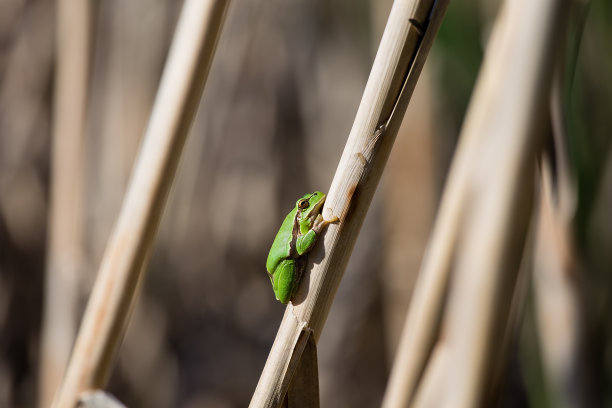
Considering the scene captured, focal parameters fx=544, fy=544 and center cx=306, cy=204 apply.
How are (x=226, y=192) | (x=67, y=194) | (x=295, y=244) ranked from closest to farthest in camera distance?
(x=295, y=244)
(x=67, y=194)
(x=226, y=192)

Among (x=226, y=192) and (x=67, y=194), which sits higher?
(x=226, y=192)

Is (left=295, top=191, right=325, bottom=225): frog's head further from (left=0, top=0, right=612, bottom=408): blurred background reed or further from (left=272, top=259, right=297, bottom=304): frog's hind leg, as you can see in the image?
(left=0, top=0, right=612, bottom=408): blurred background reed

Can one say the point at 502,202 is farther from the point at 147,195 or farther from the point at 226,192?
the point at 226,192

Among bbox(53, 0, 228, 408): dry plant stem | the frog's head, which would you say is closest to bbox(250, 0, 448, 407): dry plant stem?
the frog's head

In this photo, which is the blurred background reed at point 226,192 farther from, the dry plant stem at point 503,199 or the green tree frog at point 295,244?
the dry plant stem at point 503,199

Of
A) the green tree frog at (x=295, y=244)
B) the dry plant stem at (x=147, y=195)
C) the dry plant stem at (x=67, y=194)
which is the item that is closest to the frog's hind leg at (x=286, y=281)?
the green tree frog at (x=295, y=244)

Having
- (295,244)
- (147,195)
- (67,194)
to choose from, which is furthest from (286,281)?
(67,194)

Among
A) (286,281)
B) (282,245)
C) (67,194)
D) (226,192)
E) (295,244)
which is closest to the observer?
(286,281)
